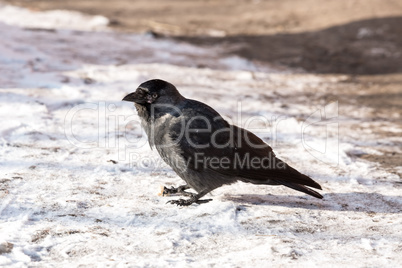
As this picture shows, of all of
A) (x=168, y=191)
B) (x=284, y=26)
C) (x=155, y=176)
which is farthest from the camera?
(x=284, y=26)

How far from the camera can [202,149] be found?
3.71 meters

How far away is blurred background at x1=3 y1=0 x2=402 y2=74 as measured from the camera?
8.44 meters

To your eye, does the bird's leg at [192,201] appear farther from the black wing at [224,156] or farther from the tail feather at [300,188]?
the tail feather at [300,188]

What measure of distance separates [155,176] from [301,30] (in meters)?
6.25

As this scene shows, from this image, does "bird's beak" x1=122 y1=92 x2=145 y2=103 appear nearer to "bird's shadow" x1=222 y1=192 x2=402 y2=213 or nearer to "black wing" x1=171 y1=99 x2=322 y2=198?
"black wing" x1=171 y1=99 x2=322 y2=198

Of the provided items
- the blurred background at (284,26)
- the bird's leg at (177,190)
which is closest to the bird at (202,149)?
the bird's leg at (177,190)

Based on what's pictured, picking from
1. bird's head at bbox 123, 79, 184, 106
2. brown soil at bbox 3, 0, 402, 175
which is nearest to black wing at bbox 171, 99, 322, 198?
bird's head at bbox 123, 79, 184, 106

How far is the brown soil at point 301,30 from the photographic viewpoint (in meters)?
7.64

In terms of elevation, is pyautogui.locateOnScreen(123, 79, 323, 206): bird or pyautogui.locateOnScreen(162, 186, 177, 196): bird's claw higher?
A: pyautogui.locateOnScreen(123, 79, 323, 206): bird

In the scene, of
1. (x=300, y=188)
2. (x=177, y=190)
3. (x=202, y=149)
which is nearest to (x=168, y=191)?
(x=177, y=190)

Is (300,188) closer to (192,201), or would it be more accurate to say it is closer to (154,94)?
(192,201)

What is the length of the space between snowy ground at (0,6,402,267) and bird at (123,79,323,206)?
0.19 meters

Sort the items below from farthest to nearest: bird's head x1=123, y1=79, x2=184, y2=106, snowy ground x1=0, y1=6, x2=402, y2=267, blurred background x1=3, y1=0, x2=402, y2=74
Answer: blurred background x1=3, y1=0, x2=402, y2=74, bird's head x1=123, y1=79, x2=184, y2=106, snowy ground x1=0, y1=6, x2=402, y2=267

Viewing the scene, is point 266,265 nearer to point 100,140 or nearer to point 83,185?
point 83,185
